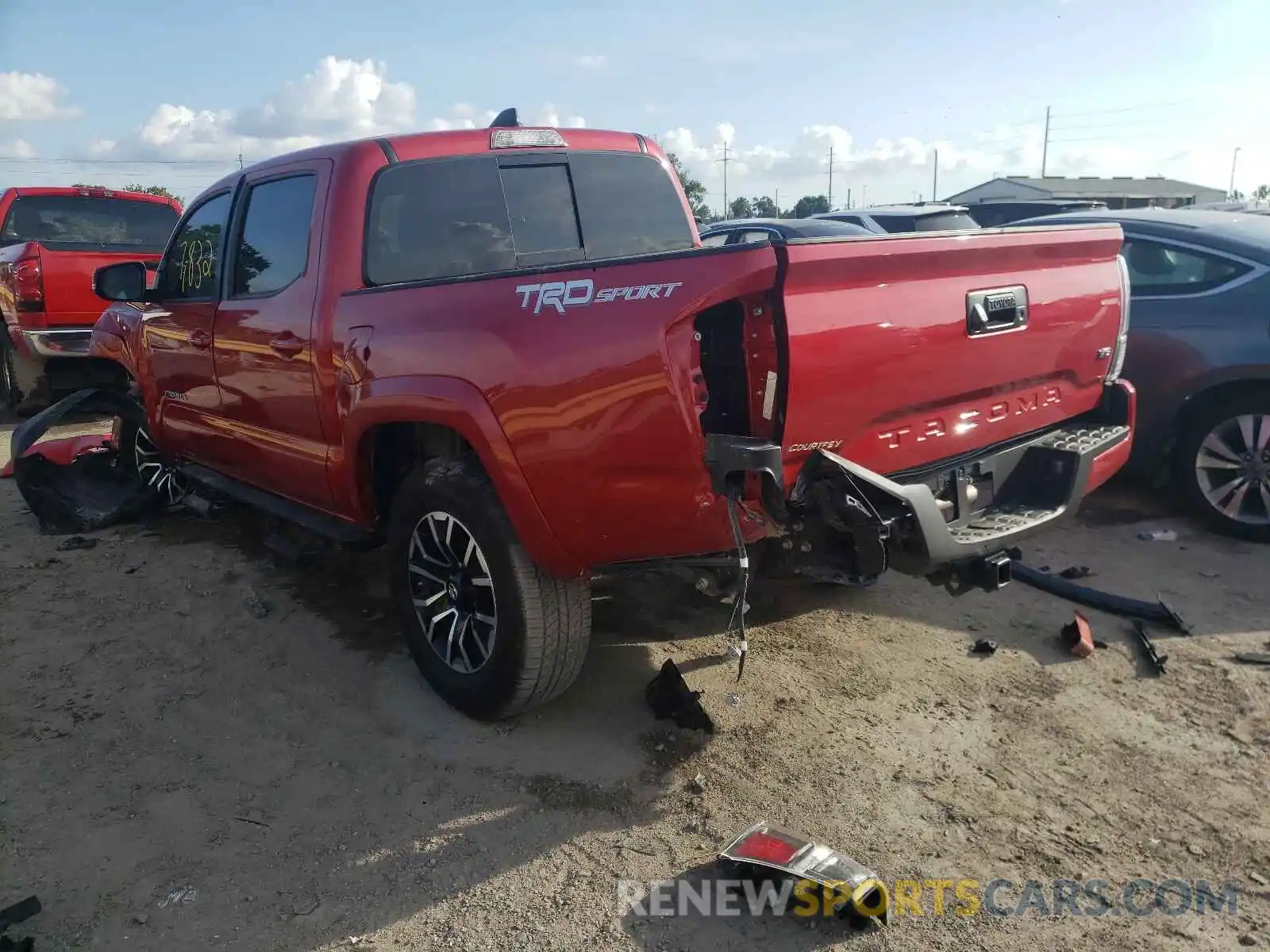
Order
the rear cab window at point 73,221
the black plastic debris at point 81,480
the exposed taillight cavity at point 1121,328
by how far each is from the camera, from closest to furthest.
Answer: the exposed taillight cavity at point 1121,328 < the black plastic debris at point 81,480 < the rear cab window at point 73,221

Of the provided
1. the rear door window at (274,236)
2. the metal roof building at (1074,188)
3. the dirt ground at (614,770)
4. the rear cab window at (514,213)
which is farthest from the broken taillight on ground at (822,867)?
the metal roof building at (1074,188)

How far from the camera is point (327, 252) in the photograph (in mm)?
3777

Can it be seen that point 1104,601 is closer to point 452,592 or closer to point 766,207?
point 452,592

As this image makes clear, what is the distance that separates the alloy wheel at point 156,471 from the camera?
20.6ft

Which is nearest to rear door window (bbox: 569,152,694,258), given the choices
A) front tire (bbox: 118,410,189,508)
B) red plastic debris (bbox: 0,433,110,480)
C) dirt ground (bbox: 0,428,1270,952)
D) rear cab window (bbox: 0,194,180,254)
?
dirt ground (bbox: 0,428,1270,952)

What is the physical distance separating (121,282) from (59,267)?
14.8ft

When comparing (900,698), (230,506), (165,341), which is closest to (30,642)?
(230,506)

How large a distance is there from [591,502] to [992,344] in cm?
146

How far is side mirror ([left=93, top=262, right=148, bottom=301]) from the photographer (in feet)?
17.1

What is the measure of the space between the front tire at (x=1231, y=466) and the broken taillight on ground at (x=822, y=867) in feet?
12.4

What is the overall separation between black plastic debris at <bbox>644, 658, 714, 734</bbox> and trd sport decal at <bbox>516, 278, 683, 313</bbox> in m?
1.52

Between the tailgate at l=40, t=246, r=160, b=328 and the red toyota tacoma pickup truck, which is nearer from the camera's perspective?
the red toyota tacoma pickup truck

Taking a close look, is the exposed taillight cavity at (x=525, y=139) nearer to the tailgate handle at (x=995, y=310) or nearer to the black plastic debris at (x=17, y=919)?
the tailgate handle at (x=995, y=310)

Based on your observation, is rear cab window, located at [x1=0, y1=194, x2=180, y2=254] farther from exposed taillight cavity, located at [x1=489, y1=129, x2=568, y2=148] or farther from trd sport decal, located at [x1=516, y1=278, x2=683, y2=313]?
trd sport decal, located at [x1=516, y1=278, x2=683, y2=313]
